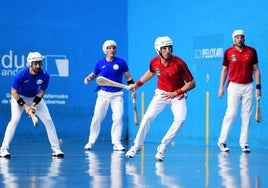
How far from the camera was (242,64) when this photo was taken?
48.3ft

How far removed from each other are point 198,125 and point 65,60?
319 centimetres

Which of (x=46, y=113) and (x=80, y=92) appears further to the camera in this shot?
(x=80, y=92)

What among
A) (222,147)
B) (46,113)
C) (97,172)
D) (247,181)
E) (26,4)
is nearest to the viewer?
(247,181)

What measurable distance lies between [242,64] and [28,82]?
347cm

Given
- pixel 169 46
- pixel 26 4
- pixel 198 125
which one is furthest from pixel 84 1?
pixel 169 46

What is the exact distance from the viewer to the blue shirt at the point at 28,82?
13.1m

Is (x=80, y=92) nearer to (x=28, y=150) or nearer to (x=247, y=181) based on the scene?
(x=28, y=150)

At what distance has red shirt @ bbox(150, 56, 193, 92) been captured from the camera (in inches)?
485

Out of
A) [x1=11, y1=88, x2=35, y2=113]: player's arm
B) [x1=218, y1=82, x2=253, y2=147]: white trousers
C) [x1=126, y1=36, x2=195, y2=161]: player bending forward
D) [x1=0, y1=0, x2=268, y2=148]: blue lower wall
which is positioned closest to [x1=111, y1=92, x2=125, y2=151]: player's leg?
[x1=218, y1=82, x2=253, y2=147]: white trousers

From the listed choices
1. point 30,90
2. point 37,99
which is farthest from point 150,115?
point 30,90

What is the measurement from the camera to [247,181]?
955 cm

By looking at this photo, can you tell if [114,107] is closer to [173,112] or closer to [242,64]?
[242,64]

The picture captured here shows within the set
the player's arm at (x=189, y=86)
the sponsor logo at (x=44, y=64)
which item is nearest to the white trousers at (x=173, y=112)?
the player's arm at (x=189, y=86)

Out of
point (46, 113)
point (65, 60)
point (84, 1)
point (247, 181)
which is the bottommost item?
point (247, 181)
